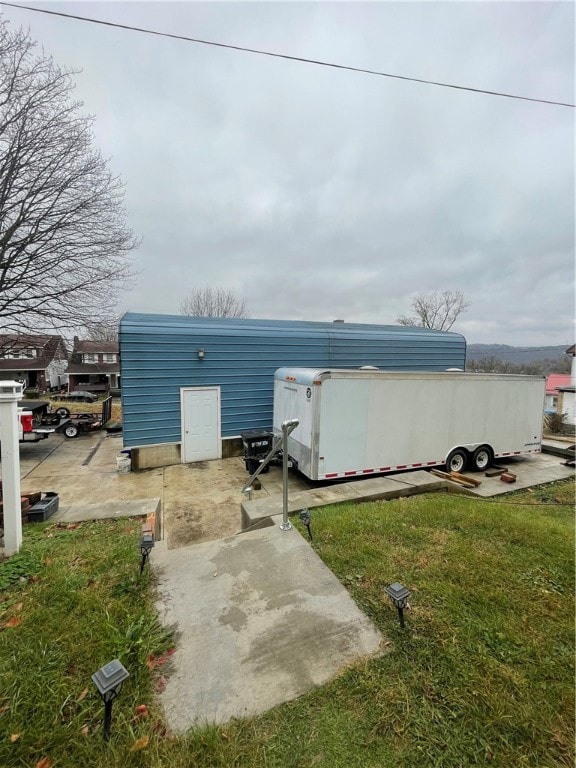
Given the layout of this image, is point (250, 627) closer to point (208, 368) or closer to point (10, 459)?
point (10, 459)

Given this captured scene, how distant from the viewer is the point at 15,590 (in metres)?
3.23

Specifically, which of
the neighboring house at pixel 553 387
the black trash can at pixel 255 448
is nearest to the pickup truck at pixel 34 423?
the black trash can at pixel 255 448

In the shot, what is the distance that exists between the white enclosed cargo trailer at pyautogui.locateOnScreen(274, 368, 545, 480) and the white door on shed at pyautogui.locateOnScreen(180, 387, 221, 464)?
2.15 meters

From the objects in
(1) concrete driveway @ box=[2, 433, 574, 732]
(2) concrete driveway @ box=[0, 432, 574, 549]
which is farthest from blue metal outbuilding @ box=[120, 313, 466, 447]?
(1) concrete driveway @ box=[2, 433, 574, 732]

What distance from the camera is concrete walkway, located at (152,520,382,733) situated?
7.23 feet

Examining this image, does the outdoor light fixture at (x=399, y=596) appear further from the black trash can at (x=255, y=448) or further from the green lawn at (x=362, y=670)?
the black trash can at (x=255, y=448)

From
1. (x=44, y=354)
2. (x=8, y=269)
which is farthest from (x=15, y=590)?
(x=44, y=354)

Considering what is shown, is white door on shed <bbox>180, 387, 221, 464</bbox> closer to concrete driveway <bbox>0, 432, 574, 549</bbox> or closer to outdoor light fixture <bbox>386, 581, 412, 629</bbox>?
concrete driveway <bbox>0, 432, 574, 549</bbox>

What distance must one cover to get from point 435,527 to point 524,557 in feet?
3.34

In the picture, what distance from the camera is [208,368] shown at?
1038 cm

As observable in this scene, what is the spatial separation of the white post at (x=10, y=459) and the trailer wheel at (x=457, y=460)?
346 inches

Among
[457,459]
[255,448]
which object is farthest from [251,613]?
[457,459]

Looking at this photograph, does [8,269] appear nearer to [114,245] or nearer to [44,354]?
[114,245]

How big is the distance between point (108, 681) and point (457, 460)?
9090 mm
